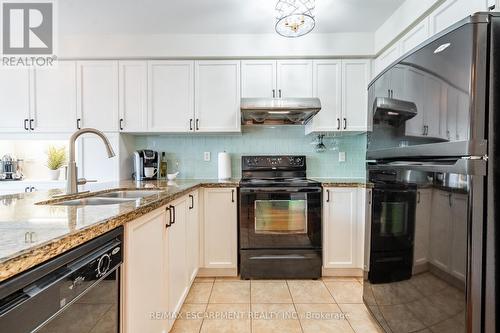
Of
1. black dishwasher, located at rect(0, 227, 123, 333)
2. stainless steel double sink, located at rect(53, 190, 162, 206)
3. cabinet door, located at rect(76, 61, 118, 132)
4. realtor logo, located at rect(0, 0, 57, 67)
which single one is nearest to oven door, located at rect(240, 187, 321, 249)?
stainless steel double sink, located at rect(53, 190, 162, 206)

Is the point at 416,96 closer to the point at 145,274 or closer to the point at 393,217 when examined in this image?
the point at 393,217

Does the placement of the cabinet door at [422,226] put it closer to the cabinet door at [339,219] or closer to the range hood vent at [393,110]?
the range hood vent at [393,110]

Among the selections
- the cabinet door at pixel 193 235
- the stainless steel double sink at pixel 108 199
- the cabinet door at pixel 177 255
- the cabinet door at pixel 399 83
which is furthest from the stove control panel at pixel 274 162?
the cabinet door at pixel 399 83

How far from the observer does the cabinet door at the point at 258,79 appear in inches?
104

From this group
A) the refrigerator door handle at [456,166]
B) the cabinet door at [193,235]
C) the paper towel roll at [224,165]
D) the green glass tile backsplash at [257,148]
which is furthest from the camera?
the green glass tile backsplash at [257,148]

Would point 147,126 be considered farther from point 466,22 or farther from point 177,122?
point 466,22

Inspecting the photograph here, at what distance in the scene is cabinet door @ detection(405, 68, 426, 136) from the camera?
3.84 ft

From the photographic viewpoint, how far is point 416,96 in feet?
3.98

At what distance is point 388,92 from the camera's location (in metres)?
1.46

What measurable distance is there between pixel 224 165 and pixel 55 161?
1801 millimetres

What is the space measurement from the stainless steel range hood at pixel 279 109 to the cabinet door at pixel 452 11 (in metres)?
0.98

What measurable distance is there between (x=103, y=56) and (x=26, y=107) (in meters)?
0.94

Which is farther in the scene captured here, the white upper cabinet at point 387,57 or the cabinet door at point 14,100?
the cabinet door at point 14,100

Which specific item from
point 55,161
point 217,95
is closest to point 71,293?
point 217,95
